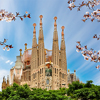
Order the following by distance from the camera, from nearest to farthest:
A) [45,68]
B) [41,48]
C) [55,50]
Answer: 1. [45,68]
2. [41,48]
3. [55,50]

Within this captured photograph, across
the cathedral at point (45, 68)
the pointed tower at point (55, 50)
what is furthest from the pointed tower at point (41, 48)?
the pointed tower at point (55, 50)

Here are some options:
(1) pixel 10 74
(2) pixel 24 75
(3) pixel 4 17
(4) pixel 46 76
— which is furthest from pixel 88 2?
(1) pixel 10 74

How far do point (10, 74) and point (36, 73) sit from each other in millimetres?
13681

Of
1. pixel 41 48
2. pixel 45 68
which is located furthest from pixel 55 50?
pixel 45 68

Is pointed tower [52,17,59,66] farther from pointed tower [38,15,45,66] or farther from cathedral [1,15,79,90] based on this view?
pointed tower [38,15,45,66]

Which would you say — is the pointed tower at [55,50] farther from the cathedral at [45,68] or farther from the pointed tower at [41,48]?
the pointed tower at [41,48]

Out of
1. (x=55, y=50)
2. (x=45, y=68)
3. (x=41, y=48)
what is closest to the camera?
(x=45, y=68)

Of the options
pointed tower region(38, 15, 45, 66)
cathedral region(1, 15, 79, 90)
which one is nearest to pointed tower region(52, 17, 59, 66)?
cathedral region(1, 15, 79, 90)

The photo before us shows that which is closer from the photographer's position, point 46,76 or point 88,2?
point 88,2

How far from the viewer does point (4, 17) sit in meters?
11.1

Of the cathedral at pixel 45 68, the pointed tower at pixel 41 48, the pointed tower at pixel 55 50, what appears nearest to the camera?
the cathedral at pixel 45 68

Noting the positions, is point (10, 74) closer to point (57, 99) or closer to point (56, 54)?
point (56, 54)

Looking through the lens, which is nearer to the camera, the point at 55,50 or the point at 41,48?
the point at 41,48

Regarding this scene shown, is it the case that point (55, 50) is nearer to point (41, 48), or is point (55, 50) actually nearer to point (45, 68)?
point (41, 48)
